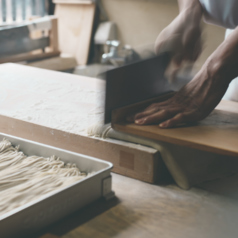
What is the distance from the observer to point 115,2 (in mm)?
3844

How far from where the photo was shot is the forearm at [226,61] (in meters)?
1.11

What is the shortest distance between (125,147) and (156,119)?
0.42 ft

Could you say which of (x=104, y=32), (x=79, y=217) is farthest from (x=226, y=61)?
(x=104, y=32)

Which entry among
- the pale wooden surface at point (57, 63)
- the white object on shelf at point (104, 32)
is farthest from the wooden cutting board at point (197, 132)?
the white object on shelf at point (104, 32)

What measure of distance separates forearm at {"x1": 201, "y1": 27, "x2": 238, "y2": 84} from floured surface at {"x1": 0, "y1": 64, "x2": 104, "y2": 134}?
0.35 meters

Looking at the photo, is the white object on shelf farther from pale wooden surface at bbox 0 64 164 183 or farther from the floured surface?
pale wooden surface at bbox 0 64 164 183

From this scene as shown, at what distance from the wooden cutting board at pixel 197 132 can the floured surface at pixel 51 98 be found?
0.11m

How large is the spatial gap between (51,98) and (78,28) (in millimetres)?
2421

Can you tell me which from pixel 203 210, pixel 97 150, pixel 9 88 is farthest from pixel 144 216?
pixel 9 88

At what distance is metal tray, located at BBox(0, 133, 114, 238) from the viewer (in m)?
0.73

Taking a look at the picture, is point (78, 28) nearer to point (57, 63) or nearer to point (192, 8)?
point (57, 63)

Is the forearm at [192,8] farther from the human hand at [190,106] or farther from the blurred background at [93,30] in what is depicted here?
the blurred background at [93,30]

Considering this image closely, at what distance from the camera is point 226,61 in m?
1.12

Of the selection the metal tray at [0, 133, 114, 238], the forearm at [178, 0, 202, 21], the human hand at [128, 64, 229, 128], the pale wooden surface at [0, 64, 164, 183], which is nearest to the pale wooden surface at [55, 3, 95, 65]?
the pale wooden surface at [0, 64, 164, 183]
